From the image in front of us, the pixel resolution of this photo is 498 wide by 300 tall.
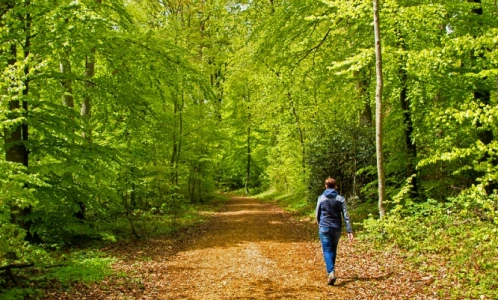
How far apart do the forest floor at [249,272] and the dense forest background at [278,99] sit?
85cm

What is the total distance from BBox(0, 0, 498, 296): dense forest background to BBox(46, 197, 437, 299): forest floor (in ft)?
2.80

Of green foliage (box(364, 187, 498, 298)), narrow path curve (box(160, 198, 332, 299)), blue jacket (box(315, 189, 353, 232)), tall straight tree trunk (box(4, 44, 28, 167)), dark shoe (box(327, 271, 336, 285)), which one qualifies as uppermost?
tall straight tree trunk (box(4, 44, 28, 167))

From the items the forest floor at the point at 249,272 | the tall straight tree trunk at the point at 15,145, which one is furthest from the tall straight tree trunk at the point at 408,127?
the tall straight tree trunk at the point at 15,145

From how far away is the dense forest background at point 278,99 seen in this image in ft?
23.9

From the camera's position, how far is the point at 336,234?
704cm

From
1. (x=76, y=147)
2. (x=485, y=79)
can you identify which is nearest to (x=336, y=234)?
(x=485, y=79)

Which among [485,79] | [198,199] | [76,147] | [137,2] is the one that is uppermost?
[137,2]

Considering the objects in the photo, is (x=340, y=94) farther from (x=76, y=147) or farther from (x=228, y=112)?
(x=228, y=112)

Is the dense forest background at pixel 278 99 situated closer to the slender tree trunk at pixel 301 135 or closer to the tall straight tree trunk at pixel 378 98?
the tall straight tree trunk at pixel 378 98

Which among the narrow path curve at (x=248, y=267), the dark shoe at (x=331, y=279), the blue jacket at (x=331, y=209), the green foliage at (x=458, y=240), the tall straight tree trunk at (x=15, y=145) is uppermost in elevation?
the tall straight tree trunk at (x=15, y=145)

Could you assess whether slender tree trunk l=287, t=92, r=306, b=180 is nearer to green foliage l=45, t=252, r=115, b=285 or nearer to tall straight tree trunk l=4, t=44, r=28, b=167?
green foliage l=45, t=252, r=115, b=285

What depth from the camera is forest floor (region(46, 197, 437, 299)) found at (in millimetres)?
6375

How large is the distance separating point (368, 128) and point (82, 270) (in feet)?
37.5

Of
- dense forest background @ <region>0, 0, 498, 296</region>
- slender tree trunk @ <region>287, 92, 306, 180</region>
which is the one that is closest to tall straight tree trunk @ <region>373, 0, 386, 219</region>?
dense forest background @ <region>0, 0, 498, 296</region>
